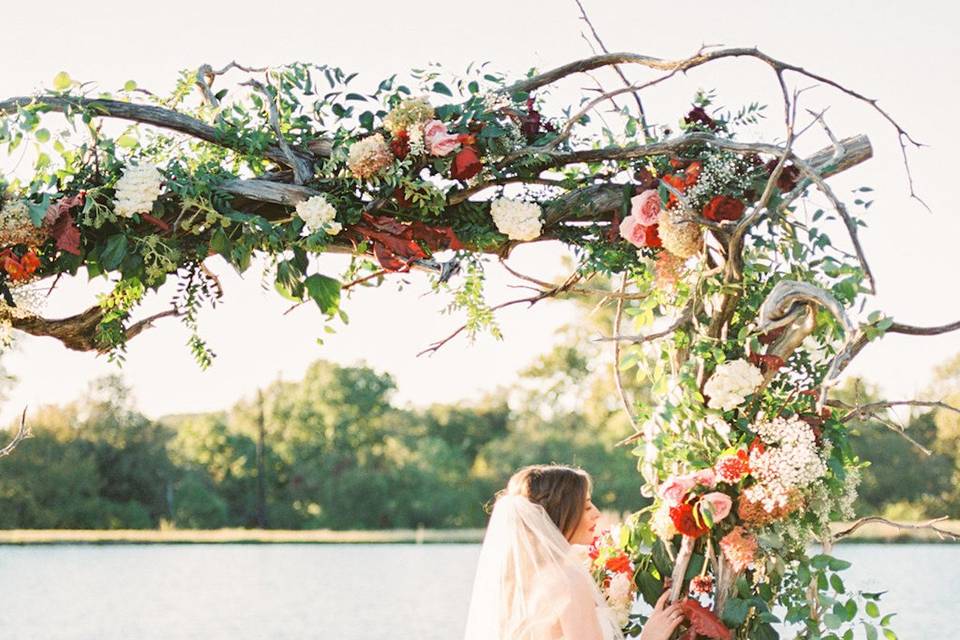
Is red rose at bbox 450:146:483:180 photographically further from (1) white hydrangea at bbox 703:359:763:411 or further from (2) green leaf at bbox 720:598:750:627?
(2) green leaf at bbox 720:598:750:627

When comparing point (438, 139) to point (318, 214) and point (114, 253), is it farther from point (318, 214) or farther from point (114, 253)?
point (114, 253)

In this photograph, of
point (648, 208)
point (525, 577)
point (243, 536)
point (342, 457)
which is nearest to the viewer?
point (525, 577)

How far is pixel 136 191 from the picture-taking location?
10.7ft

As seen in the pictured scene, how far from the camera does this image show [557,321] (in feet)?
108

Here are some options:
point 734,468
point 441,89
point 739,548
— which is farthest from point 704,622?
point 441,89

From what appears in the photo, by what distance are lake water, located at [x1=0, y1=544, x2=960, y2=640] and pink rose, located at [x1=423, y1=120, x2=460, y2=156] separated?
12.2m

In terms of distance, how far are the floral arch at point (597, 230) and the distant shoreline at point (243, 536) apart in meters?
27.2

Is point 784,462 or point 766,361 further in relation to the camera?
point 766,361

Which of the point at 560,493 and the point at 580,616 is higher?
the point at 560,493

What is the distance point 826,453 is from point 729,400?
0.32m

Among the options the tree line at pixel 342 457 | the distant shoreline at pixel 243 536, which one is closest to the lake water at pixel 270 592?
the distant shoreline at pixel 243 536

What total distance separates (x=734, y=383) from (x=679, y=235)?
461mm

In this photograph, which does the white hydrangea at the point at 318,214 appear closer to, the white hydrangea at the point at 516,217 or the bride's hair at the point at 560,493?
the white hydrangea at the point at 516,217

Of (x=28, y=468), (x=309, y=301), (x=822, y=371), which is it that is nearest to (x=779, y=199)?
(x=822, y=371)
